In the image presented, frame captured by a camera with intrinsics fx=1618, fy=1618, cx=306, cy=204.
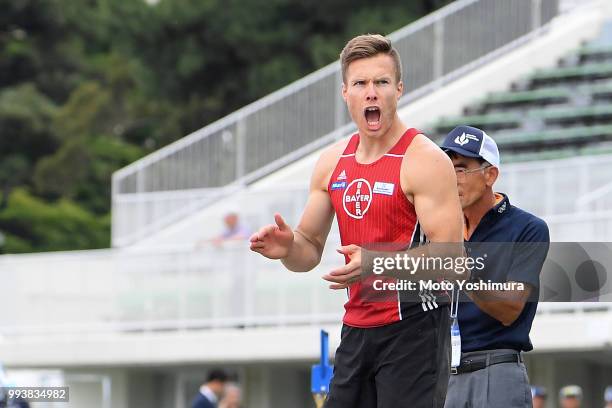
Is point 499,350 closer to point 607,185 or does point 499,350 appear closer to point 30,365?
point 607,185

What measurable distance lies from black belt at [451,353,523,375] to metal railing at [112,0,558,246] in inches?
568

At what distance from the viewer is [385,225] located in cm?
623

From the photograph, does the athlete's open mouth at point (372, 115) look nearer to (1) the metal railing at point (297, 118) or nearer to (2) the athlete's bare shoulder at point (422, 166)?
(2) the athlete's bare shoulder at point (422, 166)

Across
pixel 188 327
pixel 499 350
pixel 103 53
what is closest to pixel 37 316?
pixel 188 327

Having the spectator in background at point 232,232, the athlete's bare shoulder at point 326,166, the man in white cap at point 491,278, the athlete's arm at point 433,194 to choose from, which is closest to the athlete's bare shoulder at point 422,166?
the athlete's arm at point 433,194

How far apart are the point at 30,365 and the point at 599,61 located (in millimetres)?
9651

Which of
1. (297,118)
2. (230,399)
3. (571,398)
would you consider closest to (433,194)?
(571,398)

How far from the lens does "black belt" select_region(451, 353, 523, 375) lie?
7.14 m

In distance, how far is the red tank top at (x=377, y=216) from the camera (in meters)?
6.21

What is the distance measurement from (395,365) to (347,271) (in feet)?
1.55

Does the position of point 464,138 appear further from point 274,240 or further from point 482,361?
point 274,240

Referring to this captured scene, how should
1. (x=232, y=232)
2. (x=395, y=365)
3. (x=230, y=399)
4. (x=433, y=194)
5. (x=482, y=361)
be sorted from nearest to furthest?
1. (x=433, y=194)
2. (x=395, y=365)
3. (x=482, y=361)
4. (x=230, y=399)
5. (x=232, y=232)

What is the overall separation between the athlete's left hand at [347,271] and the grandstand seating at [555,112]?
46.0 ft

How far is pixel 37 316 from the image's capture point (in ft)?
65.1
